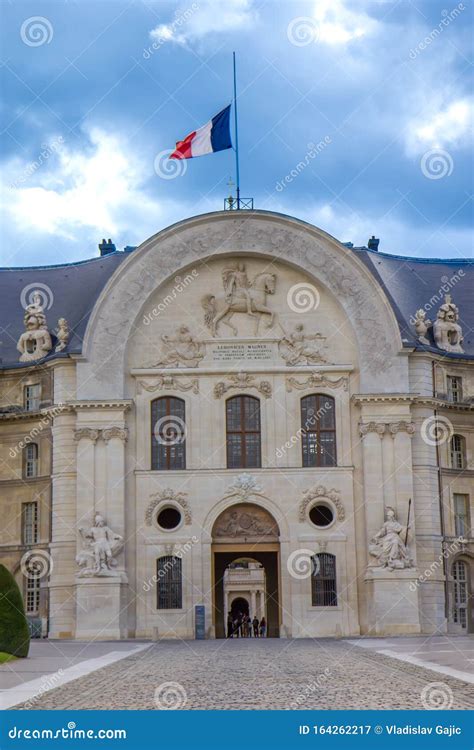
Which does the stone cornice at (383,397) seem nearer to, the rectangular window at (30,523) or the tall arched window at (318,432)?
the tall arched window at (318,432)

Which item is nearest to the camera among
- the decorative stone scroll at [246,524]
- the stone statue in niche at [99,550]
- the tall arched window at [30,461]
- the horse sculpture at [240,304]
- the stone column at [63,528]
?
the stone statue in niche at [99,550]

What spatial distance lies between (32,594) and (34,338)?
38.5ft

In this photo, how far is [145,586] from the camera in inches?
1941

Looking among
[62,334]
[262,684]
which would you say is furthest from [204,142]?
[262,684]

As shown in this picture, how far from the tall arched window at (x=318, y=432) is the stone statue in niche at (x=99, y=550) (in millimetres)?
8966

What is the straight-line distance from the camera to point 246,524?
50594 millimetres

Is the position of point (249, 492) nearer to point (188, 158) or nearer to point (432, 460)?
point (432, 460)

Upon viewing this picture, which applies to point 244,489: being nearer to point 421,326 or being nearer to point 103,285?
point 421,326

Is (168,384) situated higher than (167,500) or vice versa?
(168,384)

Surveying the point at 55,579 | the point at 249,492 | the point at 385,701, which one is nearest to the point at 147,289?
the point at 249,492

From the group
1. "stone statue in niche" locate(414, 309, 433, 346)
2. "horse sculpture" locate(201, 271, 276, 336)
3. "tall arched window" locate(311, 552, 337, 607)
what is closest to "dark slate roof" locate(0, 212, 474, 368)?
"stone statue in niche" locate(414, 309, 433, 346)

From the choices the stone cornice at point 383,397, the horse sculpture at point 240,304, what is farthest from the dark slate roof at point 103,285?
the horse sculpture at point 240,304

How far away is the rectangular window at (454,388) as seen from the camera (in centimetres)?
5409

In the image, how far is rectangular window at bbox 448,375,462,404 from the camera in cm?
5409
